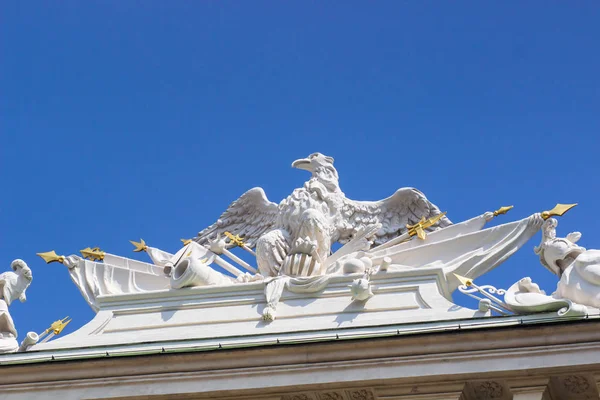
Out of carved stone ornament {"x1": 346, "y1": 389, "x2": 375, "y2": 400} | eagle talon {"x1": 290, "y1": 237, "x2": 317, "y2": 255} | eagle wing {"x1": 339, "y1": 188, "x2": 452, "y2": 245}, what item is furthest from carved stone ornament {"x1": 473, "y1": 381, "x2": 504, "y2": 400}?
eagle wing {"x1": 339, "y1": 188, "x2": 452, "y2": 245}

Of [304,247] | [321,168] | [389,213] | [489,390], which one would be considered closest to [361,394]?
[489,390]

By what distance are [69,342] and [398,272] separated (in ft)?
14.4

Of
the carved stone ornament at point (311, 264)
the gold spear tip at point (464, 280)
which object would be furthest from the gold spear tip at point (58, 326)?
the gold spear tip at point (464, 280)

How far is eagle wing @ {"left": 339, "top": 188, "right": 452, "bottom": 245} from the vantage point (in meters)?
18.2

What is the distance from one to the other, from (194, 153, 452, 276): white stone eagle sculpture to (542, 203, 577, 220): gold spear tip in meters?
1.56

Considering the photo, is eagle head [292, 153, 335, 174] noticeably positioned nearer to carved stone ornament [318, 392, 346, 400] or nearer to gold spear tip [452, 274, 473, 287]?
gold spear tip [452, 274, 473, 287]

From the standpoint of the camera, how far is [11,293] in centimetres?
1766

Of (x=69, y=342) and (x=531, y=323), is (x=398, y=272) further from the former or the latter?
(x=69, y=342)

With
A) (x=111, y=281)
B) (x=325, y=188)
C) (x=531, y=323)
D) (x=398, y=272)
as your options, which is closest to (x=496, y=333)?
(x=531, y=323)

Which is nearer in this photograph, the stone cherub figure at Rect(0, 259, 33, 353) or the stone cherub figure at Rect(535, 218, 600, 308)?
the stone cherub figure at Rect(535, 218, 600, 308)

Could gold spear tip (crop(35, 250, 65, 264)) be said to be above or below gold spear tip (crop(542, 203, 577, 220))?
above

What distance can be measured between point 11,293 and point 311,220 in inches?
165

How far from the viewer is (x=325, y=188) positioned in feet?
61.0

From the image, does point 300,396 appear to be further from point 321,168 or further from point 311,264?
point 321,168
